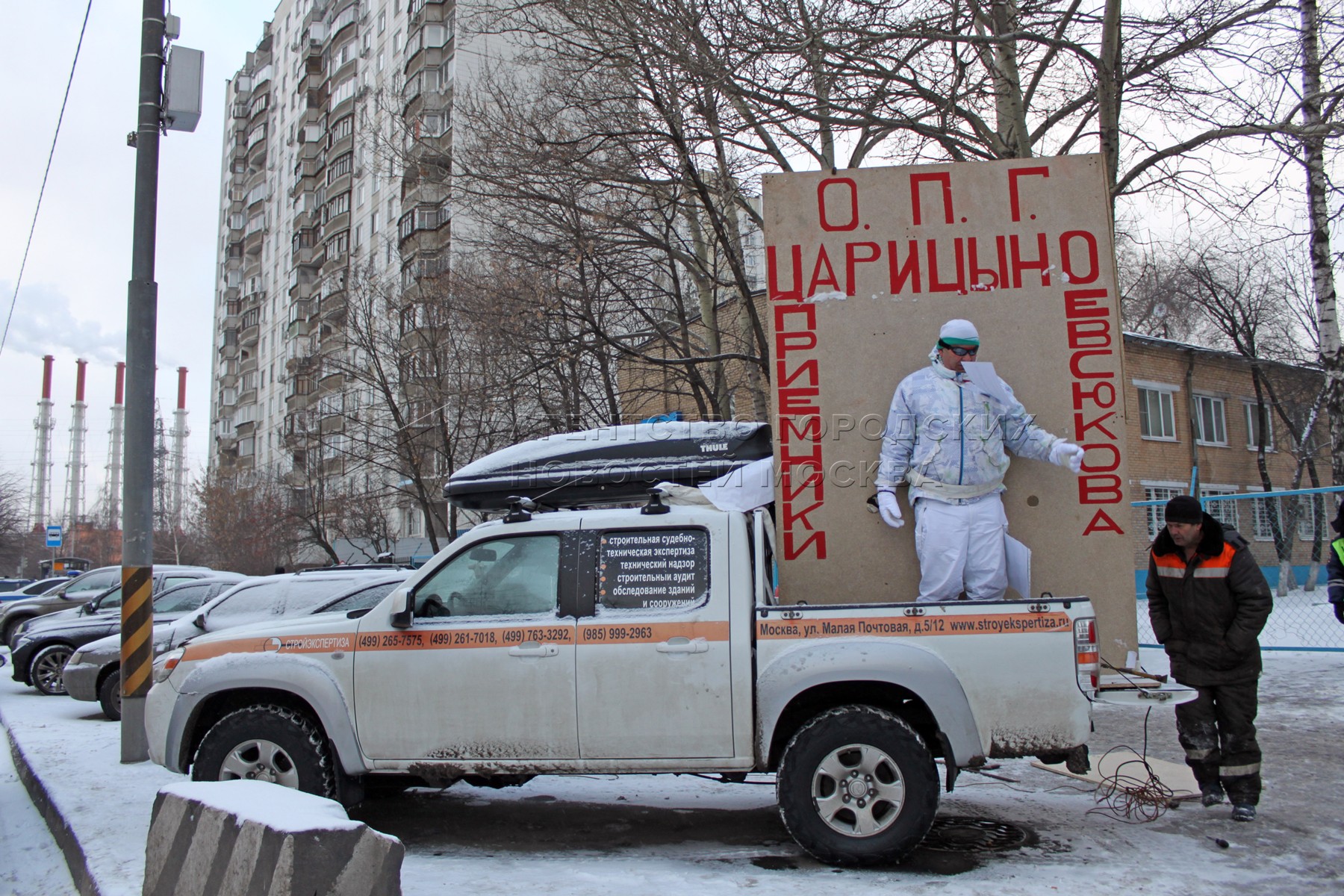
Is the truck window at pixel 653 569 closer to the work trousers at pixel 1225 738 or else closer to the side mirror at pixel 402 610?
the side mirror at pixel 402 610

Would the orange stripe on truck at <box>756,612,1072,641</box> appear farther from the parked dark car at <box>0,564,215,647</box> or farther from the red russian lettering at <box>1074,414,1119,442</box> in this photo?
the parked dark car at <box>0,564,215,647</box>

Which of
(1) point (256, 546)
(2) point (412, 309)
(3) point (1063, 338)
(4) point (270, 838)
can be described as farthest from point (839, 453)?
(1) point (256, 546)

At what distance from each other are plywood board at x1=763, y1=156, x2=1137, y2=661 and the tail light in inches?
49.8

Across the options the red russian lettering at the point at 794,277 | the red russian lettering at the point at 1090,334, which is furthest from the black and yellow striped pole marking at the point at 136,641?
the red russian lettering at the point at 1090,334

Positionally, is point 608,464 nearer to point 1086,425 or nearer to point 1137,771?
point 1086,425

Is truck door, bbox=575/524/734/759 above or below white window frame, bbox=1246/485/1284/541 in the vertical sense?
below

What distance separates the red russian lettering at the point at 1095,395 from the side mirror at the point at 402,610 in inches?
159

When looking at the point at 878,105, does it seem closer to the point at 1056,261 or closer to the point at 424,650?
the point at 1056,261

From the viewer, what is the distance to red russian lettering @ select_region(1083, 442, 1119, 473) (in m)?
5.99

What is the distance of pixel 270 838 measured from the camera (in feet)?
11.1

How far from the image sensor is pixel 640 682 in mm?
4988

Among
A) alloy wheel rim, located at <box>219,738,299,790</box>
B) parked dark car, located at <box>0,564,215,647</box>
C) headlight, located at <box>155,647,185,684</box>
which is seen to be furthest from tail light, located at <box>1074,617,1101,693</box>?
parked dark car, located at <box>0,564,215,647</box>

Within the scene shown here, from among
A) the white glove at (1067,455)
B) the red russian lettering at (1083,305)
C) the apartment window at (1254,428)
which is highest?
the apartment window at (1254,428)

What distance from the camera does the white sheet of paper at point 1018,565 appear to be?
5.79 meters
